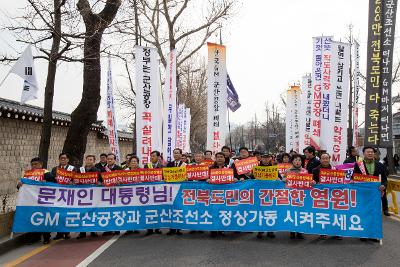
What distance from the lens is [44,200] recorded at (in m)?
8.00

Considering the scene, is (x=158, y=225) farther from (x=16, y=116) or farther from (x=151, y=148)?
(x=16, y=116)

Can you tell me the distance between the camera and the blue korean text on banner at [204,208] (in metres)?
7.75

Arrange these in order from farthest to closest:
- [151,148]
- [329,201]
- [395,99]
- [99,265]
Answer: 1. [395,99]
2. [151,148]
3. [329,201]
4. [99,265]

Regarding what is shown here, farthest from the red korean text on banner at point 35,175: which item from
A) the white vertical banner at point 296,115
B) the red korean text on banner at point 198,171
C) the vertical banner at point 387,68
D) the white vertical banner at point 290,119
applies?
the white vertical banner at point 290,119

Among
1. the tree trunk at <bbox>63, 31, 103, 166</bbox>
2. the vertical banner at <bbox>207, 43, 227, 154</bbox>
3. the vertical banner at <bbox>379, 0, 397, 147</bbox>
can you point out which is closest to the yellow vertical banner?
the tree trunk at <bbox>63, 31, 103, 166</bbox>

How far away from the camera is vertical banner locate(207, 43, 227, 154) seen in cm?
1334

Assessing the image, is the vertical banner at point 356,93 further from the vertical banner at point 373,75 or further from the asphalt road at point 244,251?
the asphalt road at point 244,251

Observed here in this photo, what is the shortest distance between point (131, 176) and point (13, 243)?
8.03 ft

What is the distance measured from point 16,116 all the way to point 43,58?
6.15 metres

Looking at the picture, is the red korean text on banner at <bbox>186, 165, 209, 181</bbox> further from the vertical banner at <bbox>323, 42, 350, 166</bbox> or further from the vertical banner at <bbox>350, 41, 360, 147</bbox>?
the vertical banner at <bbox>350, 41, 360, 147</bbox>

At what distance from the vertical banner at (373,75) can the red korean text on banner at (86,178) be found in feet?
26.3

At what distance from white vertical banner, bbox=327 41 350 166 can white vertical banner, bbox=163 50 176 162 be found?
5.14 m

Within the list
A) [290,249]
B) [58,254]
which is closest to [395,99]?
[290,249]

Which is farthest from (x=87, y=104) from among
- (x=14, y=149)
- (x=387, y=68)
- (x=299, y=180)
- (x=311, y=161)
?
(x=387, y=68)
